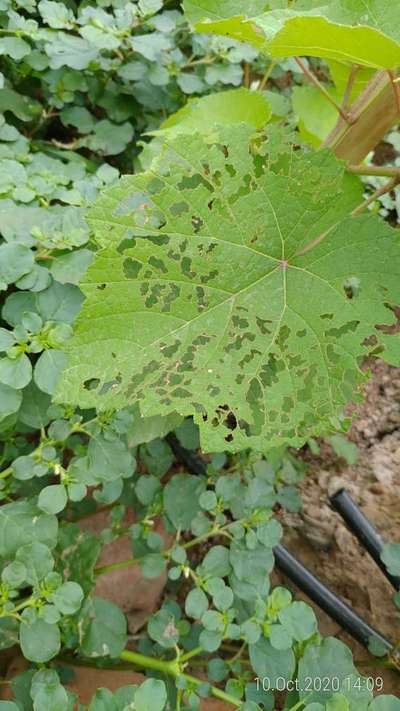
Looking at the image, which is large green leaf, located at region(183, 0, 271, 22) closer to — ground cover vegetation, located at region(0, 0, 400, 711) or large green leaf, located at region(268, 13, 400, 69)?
ground cover vegetation, located at region(0, 0, 400, 711)

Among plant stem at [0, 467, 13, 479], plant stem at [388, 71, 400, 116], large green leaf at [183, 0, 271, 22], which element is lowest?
plant stem at [0, 467, 13, 479]

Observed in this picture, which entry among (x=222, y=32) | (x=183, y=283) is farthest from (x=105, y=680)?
(x=222, y=32)

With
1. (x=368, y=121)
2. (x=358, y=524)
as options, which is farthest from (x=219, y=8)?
(x=358, y=524)

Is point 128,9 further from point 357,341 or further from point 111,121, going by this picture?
point 357,341

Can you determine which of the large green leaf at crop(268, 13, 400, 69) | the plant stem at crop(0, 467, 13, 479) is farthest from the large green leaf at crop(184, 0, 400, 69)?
the plant stem at crop(0, 467, 13, 479)

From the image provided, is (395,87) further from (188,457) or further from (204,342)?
(188,457)

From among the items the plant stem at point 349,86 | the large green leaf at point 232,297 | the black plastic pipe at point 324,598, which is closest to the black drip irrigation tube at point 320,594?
the black plastic pipe at point 324,598
